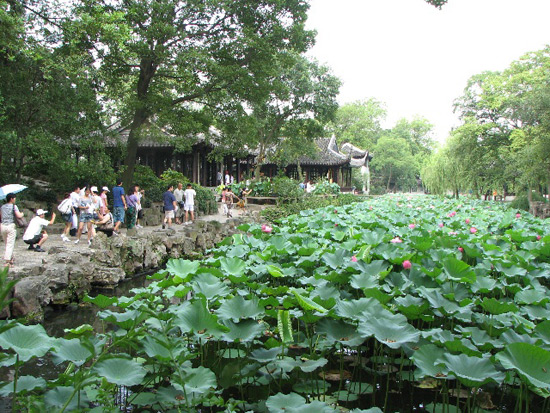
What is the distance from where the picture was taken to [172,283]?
115 inches

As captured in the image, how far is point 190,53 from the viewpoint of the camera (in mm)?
11375

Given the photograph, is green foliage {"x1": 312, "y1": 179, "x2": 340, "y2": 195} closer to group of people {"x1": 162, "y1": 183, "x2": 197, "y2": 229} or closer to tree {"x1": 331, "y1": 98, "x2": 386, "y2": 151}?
group of people {"x1": 162, "y1": 183, "x2": 197, "y2": 229}

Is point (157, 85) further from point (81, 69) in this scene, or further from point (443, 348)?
point (443, 348)

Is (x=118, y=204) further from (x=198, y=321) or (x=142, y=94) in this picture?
(x=198, y=321)

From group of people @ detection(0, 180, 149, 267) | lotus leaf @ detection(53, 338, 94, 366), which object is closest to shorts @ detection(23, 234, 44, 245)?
group of people @ detection(0, 180, 149, 267)

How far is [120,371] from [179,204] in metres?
13.2

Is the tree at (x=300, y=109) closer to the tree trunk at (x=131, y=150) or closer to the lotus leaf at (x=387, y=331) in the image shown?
the tree trunk at (x=131, y=150)

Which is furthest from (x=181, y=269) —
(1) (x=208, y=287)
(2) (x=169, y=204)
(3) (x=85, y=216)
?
(2) (x=169, y=204)

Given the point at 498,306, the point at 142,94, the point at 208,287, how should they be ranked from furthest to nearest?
the point at 142,94
the point at 208,287
the point at 498,306

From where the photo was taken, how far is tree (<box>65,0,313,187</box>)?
11570 millimetres

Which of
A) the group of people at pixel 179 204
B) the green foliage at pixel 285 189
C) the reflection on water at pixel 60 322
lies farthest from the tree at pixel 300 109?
A: the reflection on water at pixel 60 322

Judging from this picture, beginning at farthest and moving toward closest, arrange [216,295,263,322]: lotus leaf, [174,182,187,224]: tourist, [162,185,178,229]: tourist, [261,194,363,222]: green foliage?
1. [261,194,363,222]: green foliage
2. [174,182,187,224]: tourist
3. [162,185,178,229]: tourist
4. [216,295,263,322]: lotus leaf

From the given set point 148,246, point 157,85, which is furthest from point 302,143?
point 148,246

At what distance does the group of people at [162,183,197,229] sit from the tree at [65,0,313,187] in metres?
1.69
